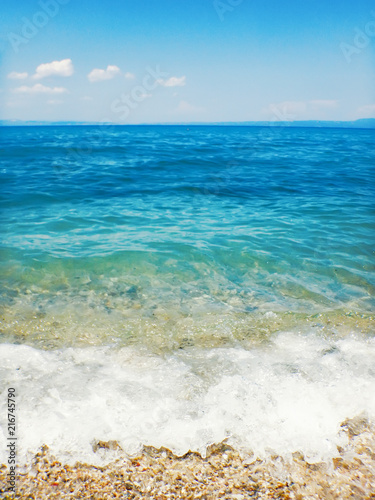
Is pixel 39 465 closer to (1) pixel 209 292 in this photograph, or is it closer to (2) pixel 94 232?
(1) pixel 209 292

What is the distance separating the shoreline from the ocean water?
0.13 metres

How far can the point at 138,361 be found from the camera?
4668 mm

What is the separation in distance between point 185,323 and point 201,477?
2914mm

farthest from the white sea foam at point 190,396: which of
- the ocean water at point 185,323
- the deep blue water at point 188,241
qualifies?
the deep blue water at point 188,241

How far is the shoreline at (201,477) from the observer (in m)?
2.78

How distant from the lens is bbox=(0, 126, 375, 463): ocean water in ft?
11.6

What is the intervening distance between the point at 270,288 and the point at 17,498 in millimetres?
5568

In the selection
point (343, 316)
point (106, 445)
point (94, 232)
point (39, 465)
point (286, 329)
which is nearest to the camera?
point (39, 465)

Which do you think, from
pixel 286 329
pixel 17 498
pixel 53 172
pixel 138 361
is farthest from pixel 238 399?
pixel 53 172

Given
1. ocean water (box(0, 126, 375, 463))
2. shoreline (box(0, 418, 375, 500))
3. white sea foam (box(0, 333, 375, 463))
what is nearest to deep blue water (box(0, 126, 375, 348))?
ocean water (box(0, 126, 375, 463))

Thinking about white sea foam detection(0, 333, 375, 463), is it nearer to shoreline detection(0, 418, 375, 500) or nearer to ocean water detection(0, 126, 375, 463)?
ocean water detection(0, 126, 375, 463)

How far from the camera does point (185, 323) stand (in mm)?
5746

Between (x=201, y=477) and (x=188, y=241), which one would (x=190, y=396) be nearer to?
(x=201, y=477)

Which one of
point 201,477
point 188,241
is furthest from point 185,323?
point 188,241
